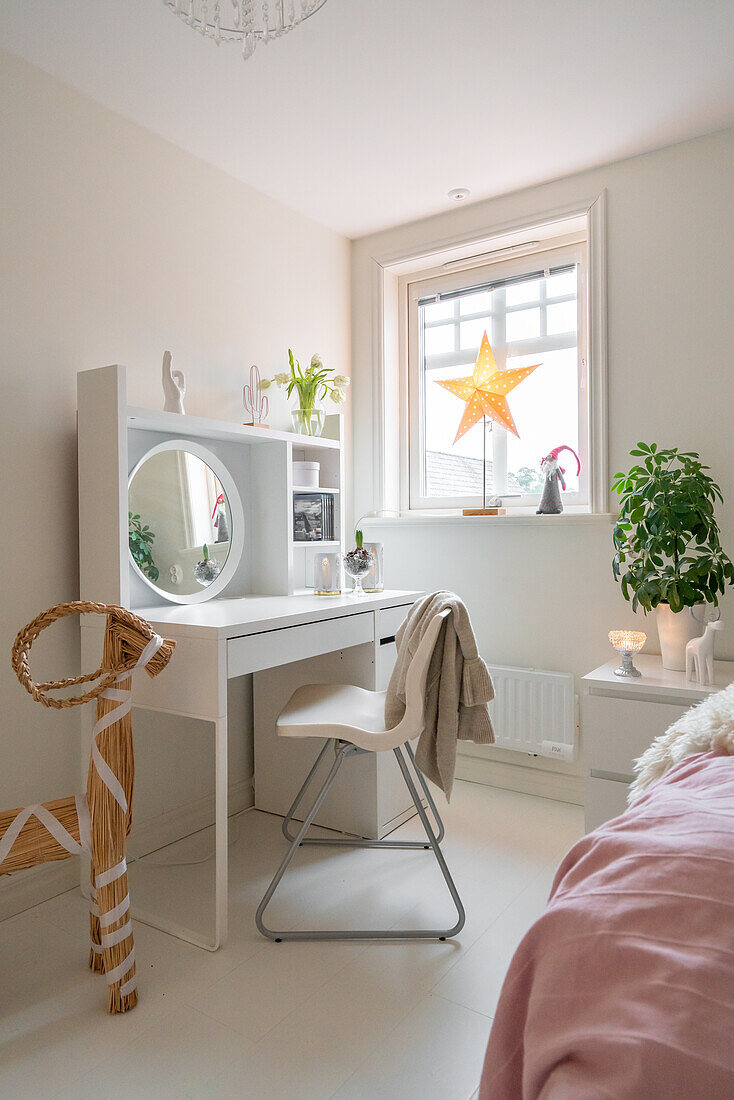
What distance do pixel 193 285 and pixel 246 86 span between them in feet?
2.11

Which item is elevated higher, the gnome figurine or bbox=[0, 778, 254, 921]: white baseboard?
the gnome figurine

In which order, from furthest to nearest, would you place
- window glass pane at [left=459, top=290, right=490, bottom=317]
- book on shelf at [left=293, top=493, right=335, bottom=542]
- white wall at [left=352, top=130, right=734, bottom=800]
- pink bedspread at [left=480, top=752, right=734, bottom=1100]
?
1. window glass pane at [left=459, top=290, right=490, bottom=317]
2. book on shelf at [left=293, top=493, right=335, bottom=542]
3. white wall at [left=352, top=130, right=734, bottom=800]
4. pink bedspread at [left=480, top=752, right=734, bottom=1100]

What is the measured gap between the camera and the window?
2.85m

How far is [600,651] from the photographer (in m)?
2.62

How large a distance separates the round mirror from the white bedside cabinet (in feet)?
4.36

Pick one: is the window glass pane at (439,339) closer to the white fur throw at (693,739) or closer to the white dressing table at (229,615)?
the white dressing table at (229,615)

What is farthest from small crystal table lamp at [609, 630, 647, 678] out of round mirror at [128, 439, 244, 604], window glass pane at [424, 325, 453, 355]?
window glass pane at [424, 325, 453, 355]

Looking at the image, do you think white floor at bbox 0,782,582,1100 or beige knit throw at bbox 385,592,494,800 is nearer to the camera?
white floor at bbox 0,782,582,1100

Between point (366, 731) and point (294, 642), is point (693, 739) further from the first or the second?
point (294, 642)

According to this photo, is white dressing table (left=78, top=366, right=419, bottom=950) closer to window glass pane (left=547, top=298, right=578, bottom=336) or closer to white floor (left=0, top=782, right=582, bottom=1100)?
white floor (left=0, top=782, right=582, bottom=1100)

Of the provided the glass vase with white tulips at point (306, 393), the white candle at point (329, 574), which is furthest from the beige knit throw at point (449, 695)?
the glass vase with white tulips at point (306, 393)

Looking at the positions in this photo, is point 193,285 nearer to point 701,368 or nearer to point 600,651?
point 701,368

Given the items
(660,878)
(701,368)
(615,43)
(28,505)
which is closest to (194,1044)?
(660,878)

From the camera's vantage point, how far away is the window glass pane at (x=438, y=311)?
318 cm
